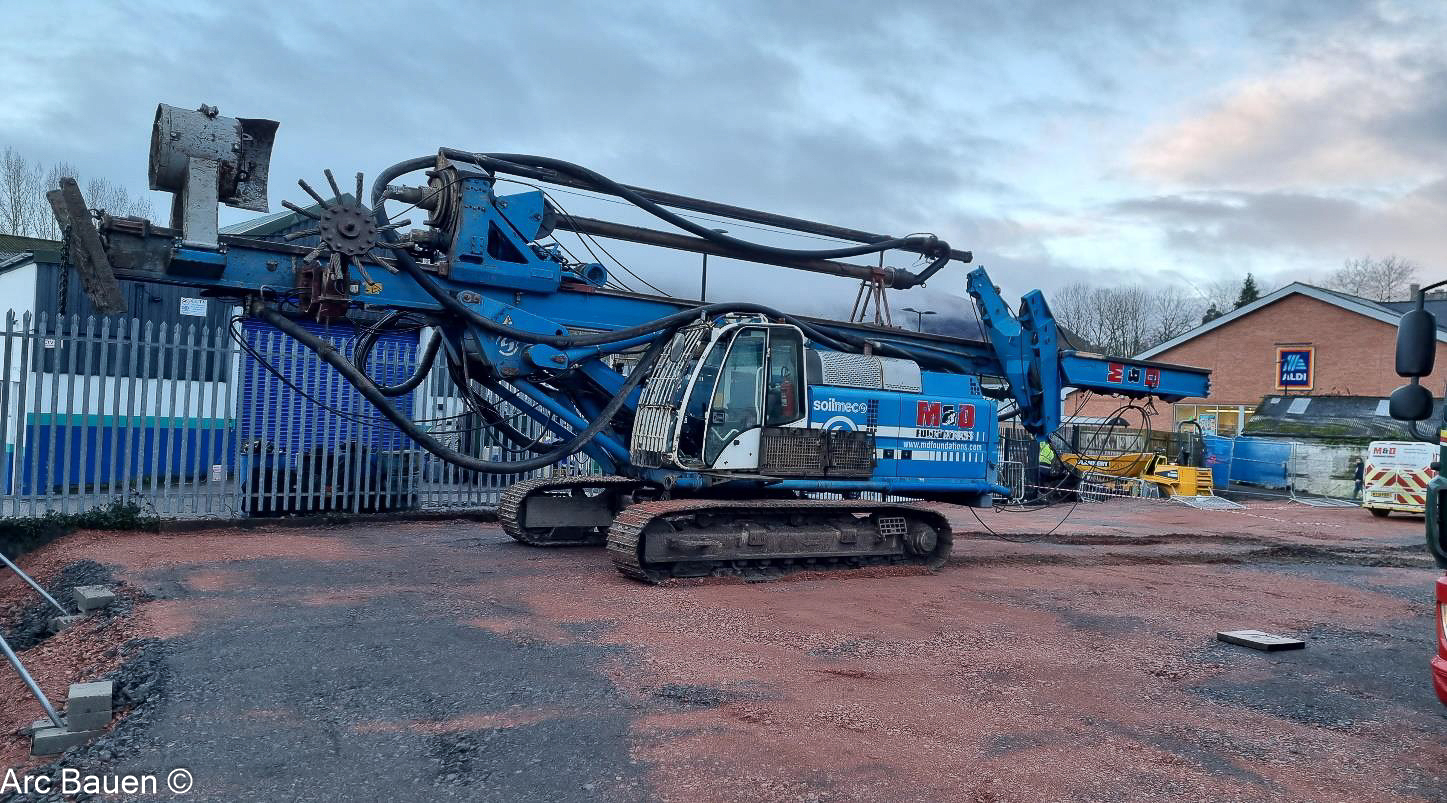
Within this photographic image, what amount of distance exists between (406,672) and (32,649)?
2.88 m

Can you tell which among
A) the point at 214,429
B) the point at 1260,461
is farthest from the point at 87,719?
the point at 1260,461

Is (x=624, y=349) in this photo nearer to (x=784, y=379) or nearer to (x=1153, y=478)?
(x=784, y=379)

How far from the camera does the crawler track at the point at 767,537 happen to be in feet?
30.8

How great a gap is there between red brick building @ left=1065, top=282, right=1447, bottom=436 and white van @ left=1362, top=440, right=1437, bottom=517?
40.1ft

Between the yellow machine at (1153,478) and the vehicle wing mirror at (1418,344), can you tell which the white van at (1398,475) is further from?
the vehicle wing mirror at (1418,344)

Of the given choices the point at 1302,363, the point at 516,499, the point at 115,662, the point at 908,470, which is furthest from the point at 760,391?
the point at 1302,363

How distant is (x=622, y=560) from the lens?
9289 millimetres

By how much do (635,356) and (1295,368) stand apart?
3295 cm

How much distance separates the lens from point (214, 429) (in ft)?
41.2

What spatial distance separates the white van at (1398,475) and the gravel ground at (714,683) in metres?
11.8

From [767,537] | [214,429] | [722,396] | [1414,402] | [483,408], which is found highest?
[1414,402]

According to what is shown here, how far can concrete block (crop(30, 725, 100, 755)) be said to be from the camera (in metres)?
4.62

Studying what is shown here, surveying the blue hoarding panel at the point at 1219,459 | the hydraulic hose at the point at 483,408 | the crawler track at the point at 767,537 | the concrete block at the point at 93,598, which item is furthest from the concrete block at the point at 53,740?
the blue hoarding panel at the point at 1219,459

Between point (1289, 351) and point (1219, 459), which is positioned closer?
point (1219, 459)
